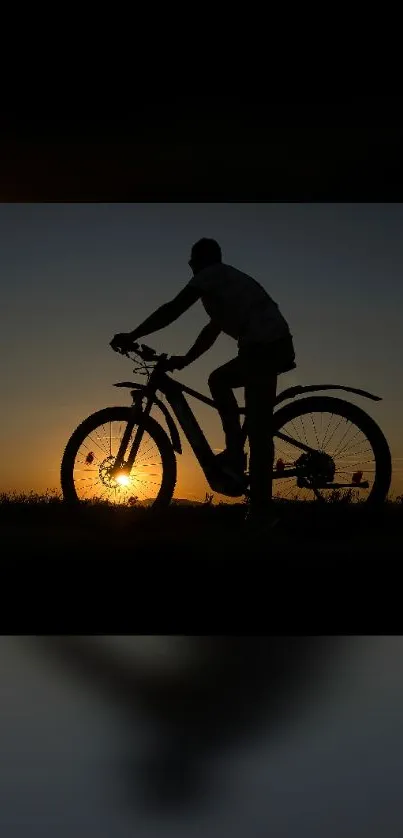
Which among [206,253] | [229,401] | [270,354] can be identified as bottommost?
[229,401]

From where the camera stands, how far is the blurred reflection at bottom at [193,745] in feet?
14.7

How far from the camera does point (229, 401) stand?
503 centimetres

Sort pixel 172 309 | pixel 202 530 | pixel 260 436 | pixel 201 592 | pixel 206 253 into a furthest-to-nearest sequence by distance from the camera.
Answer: pixel 202 530, pixel 260 436, pixel 206 253, pixel 172 309, pixel 201 592

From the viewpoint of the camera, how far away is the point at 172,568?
391cm

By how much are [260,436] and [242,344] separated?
0.46 meters

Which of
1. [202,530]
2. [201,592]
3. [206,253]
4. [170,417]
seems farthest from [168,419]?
[201,592]

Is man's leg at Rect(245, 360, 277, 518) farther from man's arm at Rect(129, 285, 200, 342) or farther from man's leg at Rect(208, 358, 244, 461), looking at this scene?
man's arm at Rect(129, 285, 200, 342)

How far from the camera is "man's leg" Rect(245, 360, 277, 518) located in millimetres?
4879

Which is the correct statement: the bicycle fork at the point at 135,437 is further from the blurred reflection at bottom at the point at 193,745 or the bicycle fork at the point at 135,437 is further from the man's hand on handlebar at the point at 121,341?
the blurred reflection at bottom at the point at 193,745

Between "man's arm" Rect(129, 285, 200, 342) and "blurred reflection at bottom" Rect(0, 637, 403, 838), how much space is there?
7.46 feet

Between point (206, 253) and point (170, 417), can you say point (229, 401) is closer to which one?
point (170, 417)
